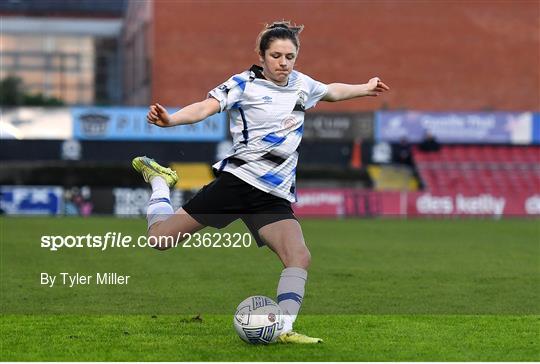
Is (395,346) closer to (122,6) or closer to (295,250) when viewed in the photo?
(295,250)

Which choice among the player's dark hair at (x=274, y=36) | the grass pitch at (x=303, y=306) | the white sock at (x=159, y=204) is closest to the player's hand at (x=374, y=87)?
the player's dark hair at (x=274, y=36)

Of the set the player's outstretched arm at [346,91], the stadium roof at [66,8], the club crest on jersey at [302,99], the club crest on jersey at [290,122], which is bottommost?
the club crest on jersey at [290,122]

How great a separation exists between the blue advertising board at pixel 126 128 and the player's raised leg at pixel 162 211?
29385mm

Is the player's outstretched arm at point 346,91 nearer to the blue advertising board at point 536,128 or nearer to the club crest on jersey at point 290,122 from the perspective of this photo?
the club crest on jersey at point 290,122

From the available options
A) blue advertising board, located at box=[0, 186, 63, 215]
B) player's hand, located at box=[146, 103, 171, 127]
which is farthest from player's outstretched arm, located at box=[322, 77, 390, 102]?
blue advertising board, located at box=[0, 186, 63, 215]

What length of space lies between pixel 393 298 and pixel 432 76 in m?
37.6

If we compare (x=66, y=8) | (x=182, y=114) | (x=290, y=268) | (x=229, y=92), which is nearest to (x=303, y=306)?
(x=290, y=268)

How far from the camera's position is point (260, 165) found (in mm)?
8641

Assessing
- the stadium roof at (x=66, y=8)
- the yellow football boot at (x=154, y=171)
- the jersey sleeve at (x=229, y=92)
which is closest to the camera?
the jersey sleeve at (x=229, y=92)

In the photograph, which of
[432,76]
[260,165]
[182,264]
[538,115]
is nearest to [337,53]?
[432,76]

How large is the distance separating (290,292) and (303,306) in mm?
3332

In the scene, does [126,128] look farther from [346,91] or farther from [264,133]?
[264,133]

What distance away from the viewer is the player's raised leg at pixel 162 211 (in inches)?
347

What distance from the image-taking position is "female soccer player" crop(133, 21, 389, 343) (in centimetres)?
853
